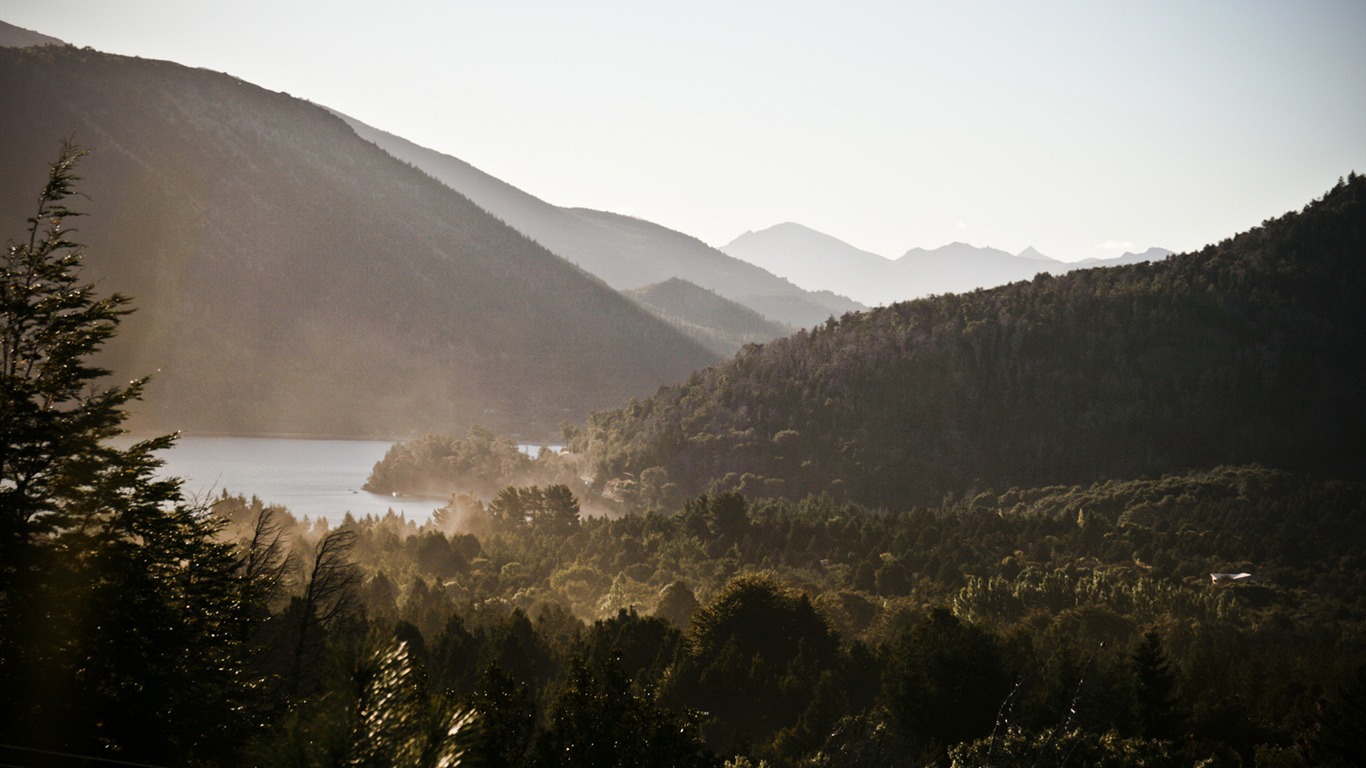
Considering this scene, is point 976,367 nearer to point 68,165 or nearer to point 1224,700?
point 1224,700

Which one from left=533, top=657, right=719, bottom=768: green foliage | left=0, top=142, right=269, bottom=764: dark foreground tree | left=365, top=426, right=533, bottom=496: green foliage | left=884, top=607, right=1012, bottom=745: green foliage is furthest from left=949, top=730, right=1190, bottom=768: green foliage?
left=365, top=426, right=533, bottom=496: green foliage

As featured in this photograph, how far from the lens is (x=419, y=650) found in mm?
38125

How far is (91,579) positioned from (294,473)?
134 m

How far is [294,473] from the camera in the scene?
145m

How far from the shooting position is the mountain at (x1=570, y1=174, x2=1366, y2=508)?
4510 inches

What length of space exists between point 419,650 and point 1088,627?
115 ft

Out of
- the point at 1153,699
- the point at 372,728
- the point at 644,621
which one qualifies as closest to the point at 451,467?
the point at 644,621

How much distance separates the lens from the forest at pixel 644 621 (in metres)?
17.8

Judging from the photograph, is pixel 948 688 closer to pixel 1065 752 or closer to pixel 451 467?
pixel 1065 752

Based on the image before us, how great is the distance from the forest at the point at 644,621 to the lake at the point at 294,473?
33514 millimetres

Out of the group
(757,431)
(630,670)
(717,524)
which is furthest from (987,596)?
(757,431)

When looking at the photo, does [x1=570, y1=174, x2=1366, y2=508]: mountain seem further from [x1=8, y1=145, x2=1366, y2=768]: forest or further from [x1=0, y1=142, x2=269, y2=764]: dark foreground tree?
[x1=0, y1=142, x2=269, y2=764]: dark foreground tree

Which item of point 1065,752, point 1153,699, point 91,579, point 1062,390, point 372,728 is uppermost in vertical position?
point 372,728

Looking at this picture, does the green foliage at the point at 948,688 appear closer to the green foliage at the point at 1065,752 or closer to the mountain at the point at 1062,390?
the green foliage at the point at 1065,752
